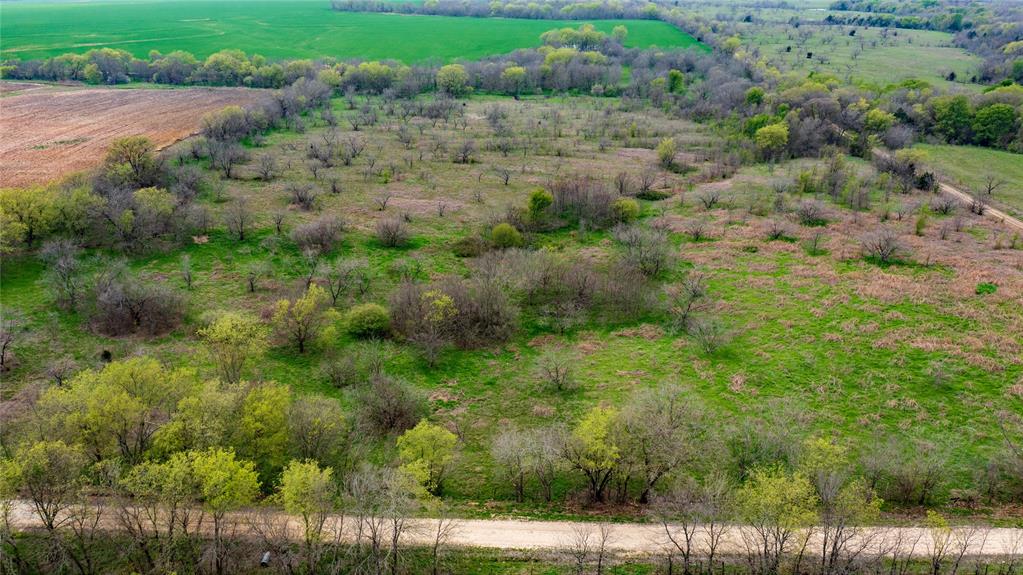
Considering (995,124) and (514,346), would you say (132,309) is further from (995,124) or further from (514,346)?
(995,124)

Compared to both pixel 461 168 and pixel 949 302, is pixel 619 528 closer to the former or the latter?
pixel 949 302

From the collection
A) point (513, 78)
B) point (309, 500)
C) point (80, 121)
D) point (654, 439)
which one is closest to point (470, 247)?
point (654, 439)

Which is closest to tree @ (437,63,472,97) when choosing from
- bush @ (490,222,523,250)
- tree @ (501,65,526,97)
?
tree @ (501,65,526,97)

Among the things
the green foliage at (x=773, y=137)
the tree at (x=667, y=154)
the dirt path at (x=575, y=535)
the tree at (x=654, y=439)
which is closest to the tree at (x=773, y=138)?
the green foliage at (x=773, y=137)

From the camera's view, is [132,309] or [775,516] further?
[132,309]

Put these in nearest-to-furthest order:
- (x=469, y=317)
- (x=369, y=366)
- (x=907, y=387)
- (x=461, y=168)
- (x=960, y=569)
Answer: (x=960, y=569) → (x=907, y=387) → (x=369, y=366) → (x=469, y=317) → (x=461, y=168)

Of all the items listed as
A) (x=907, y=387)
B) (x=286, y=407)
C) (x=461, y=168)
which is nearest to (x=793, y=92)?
(x=461, y=168)
